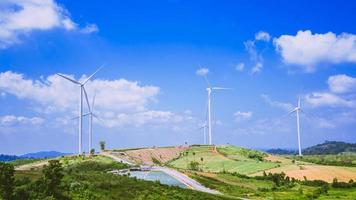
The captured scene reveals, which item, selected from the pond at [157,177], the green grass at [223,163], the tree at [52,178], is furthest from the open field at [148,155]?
the tree at [52,178]

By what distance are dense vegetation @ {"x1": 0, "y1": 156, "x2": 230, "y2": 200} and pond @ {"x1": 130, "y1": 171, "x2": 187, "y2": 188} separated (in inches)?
778

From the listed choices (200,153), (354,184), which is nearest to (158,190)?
(354,184)

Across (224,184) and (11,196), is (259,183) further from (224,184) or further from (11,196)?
(11,196)

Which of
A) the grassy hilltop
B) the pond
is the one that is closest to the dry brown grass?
Result: the grassy hilltop

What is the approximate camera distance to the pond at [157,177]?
117 metres

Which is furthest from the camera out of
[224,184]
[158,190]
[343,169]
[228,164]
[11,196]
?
[228,164]

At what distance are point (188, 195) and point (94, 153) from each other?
89.8 m

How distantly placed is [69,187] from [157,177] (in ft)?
171

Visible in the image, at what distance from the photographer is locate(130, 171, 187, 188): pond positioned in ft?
384

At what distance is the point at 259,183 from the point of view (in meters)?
133

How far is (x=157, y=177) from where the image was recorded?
124125mm

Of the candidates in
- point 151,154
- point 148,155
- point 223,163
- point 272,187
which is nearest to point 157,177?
point 272,187

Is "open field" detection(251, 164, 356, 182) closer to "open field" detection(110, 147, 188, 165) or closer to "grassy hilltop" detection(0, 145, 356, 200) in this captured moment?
"grassy hilltop" detection(0, 145, 356, 200)

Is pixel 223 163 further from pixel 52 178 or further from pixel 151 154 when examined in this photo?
pixel 52 178
